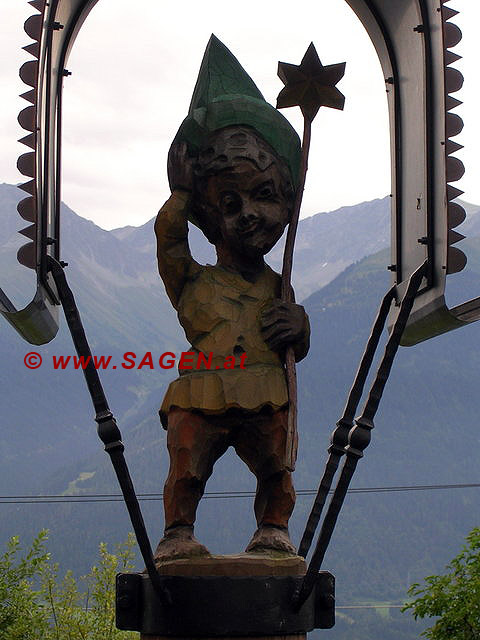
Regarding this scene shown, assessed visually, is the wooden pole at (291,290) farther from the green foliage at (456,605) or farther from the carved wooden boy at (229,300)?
the green foliage at (456,605)

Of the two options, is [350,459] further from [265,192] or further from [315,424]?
[315,424]

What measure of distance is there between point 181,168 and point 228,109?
34 centimetres

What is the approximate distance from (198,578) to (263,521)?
1.66 ft

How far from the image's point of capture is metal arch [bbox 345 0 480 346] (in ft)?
15.8

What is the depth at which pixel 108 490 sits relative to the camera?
80.8 meters

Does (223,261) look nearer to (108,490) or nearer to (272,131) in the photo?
(272,131)

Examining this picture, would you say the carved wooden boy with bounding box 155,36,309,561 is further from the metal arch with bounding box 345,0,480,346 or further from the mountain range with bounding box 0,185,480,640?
the mountain range with bounding box 0,185,480,640

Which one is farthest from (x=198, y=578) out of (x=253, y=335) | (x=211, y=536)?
(x=211, y=536)

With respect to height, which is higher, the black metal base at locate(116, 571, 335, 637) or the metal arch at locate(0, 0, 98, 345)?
the metal arch at locate(0, 0, 98, 345)

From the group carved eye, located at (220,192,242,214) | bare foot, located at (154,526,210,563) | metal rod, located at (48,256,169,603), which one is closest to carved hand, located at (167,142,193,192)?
carved eye, located at (220,192,242,214)

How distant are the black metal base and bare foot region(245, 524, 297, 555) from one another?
0.20m

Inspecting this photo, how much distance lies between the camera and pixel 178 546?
4758 mm

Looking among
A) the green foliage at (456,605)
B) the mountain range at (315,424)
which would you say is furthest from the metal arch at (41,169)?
the mountain range at (315,424)

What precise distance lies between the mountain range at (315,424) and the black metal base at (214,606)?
50.2 meters
